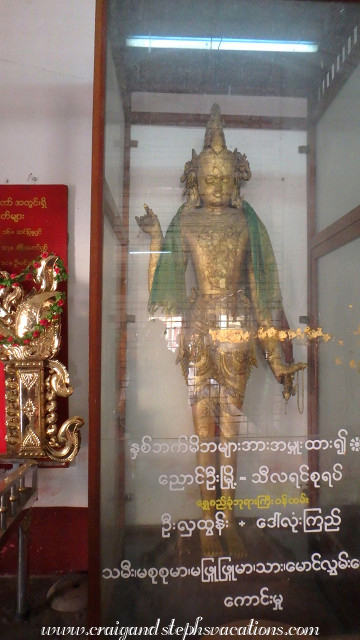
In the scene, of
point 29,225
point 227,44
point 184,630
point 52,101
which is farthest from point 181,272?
point 184,630

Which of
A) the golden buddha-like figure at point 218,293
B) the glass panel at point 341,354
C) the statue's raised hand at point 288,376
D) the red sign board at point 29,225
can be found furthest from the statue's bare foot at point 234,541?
the red sign board at point 29,225

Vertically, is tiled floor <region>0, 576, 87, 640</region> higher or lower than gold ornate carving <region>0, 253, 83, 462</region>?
lower

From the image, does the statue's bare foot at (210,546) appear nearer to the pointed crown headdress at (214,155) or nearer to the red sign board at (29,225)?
the red sign board at (29,225)

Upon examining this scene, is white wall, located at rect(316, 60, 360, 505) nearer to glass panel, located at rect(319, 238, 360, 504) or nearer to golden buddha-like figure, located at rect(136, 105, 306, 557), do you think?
glass panel, located at rect(319, 238, 360, 504)

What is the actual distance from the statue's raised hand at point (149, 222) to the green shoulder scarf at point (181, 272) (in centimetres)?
5

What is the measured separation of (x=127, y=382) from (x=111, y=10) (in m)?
1.10

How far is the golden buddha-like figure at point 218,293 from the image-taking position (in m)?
1.59

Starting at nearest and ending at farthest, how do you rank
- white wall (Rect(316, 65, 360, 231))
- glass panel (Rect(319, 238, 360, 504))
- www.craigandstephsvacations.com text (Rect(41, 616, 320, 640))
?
www.craigandstephsvacations.com text (Rect(41, 616, 320, 640)) < glass panel (Rect(319, 238, 360, 504)) < white wall (Rect(316, 65, 360, 231))

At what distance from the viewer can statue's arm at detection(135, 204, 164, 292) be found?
1.61 m

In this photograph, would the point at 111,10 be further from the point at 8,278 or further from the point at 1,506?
the point at 1,506

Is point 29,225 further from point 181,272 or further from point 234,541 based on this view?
point 234,541

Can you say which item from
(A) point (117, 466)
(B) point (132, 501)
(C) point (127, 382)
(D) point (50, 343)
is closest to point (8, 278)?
(D) point (50, 343)

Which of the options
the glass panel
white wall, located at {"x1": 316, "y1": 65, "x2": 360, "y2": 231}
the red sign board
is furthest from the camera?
the red sign board

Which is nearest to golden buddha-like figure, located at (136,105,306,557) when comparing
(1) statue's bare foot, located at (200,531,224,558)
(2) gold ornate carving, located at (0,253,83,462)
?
(1) statue's bare foot, located at (200,531,224,558)
